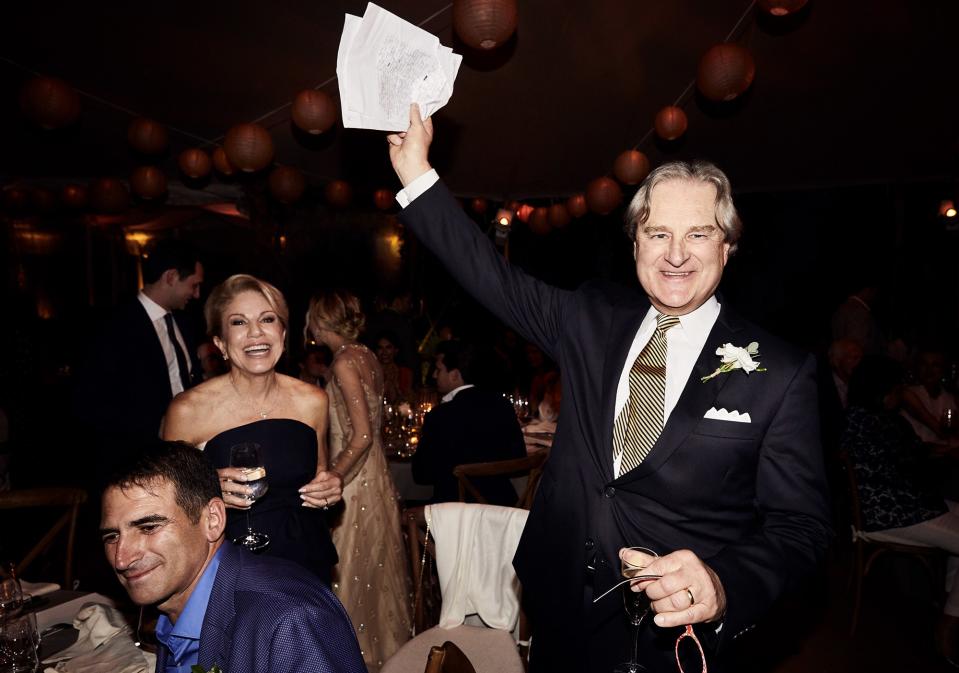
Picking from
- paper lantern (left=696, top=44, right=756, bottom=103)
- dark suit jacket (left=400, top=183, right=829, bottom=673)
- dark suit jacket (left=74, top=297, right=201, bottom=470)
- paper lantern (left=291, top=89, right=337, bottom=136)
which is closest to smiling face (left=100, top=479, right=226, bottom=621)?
dark suit jacket (left=400, top=183, right=829, bottom=673)

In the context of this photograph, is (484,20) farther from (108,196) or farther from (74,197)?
(74,197)

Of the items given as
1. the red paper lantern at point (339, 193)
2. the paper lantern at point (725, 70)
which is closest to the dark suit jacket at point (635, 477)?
the paper lantern at point (725, 70)

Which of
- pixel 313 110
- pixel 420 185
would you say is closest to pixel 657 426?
pixel 420 185

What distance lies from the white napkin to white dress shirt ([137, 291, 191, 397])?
235 centimetres

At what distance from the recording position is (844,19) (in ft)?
15.3

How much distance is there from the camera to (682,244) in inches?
56.9

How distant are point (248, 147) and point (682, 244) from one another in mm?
4289

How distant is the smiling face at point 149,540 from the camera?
54.6 inches

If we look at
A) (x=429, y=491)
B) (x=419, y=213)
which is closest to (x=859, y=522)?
(x=429, y=491)

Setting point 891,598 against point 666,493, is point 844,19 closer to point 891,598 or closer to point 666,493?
point 891,598

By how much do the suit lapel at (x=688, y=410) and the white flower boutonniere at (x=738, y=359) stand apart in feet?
0.06

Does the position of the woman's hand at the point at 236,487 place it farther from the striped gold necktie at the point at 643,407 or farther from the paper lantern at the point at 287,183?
the paper lantern at the point at 287,183

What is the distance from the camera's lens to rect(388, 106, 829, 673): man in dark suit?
1379 mm

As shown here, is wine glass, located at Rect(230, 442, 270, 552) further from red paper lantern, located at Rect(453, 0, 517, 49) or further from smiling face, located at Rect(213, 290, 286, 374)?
red paper lantern, located at Rect(453, 0, 517, 49)
